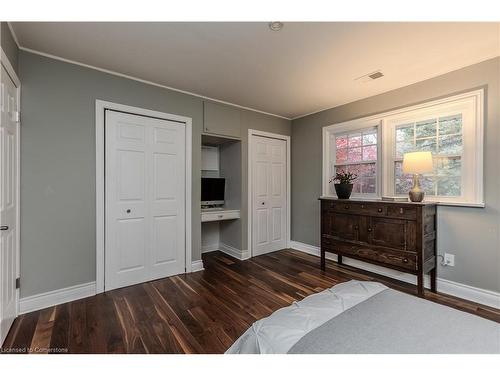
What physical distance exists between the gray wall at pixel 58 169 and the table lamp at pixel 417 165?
3.21m

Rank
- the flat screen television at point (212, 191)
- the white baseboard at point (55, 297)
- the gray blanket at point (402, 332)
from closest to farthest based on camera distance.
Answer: the gray blanket at point (402, 332), the white baseboard at point (55, 297), the flat screen television at point (212, 191)

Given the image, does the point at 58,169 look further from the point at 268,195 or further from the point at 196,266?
the point at 268,195

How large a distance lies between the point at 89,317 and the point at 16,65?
229 cm

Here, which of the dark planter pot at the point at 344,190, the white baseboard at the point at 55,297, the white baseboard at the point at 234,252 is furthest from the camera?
the white baseboard at the point at 234,252

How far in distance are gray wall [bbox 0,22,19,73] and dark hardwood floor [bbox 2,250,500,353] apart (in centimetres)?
216

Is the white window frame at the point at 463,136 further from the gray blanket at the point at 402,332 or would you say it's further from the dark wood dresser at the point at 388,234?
the gray blanket at the point at 402,332

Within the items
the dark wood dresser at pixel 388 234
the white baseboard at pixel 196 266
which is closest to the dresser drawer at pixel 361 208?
the dark wood dresser at pixel 388 234

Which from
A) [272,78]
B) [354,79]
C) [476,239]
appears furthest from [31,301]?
[476,239]

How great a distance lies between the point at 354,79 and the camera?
9.02 ft

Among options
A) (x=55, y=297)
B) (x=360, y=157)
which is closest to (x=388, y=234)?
(x=360, y=157)

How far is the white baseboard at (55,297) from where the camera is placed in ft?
7.08

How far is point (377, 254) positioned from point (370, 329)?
2028 millimetres

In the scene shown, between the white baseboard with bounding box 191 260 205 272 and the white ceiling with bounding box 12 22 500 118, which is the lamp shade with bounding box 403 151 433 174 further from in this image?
the white baseboard with bounding box 191 260 205 272

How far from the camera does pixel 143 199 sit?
9.33 feet
